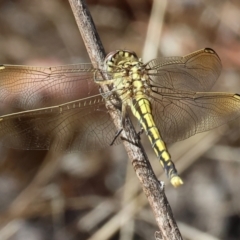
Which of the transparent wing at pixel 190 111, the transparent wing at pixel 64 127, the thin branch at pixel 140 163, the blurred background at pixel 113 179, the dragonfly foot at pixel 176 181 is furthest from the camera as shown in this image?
the blurred background at pixel 113 179

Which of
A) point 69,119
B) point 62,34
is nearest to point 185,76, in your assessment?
point 69,119

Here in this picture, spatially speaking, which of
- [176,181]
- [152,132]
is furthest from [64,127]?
[176,181]

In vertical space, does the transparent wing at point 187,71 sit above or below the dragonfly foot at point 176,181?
above

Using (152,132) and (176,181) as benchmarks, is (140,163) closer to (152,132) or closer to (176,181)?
(176,181)

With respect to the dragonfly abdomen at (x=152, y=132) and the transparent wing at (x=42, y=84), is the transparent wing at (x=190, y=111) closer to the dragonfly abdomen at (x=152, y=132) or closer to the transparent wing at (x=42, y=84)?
the dragonfly abdomen at (x=152, y=132)

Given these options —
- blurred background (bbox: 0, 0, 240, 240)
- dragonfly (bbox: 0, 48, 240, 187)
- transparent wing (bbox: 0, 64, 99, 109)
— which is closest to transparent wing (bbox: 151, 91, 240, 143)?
dragonfly (bbox: 0, 48, 240, 187)

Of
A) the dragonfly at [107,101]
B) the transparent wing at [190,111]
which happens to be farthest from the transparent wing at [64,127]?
the transparent wing at [190,111]

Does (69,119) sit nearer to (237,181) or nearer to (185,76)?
(185,76)

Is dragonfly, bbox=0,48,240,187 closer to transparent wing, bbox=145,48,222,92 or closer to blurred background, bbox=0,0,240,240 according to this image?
transparent wing, bbox=145,48,222,92
